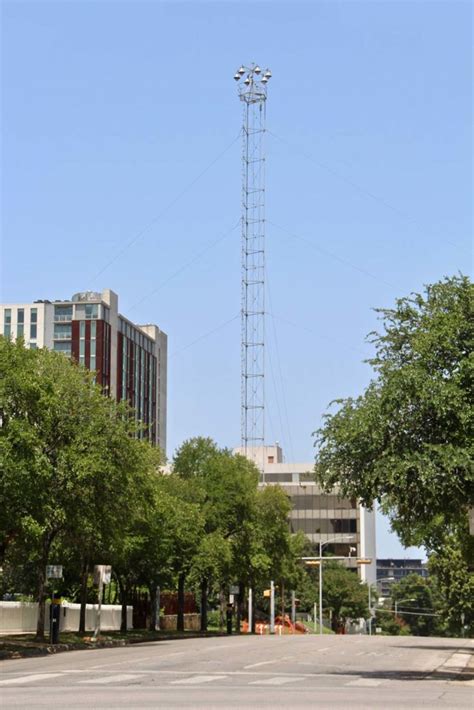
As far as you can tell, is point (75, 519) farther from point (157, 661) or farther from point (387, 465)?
point (387, 465)

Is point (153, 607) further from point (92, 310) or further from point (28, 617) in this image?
point (92, 310)

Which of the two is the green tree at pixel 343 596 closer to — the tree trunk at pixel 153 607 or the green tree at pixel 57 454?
the tree trunk at pixel 153 607

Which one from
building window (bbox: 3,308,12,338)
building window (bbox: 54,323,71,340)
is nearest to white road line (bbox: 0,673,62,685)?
building window (bbox: 54,323,71,340)

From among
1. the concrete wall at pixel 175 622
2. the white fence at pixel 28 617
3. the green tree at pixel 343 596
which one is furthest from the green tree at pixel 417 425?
the green tree at pixel 343 596

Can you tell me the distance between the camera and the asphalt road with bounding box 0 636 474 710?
1819 cm

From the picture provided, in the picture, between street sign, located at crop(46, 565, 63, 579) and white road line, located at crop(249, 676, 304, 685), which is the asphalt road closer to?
white road line, located at crop(249, 676, 304, 685)

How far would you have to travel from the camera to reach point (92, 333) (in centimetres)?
15425

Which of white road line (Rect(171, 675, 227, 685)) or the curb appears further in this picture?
the curb

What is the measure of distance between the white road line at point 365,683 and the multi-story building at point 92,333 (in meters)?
124

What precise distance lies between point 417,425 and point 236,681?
23.3ft

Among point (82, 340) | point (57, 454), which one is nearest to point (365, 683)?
point (57, 454)

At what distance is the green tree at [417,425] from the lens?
24922mm

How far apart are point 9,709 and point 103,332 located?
456ft

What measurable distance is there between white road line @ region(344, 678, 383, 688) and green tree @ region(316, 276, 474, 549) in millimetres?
4075
